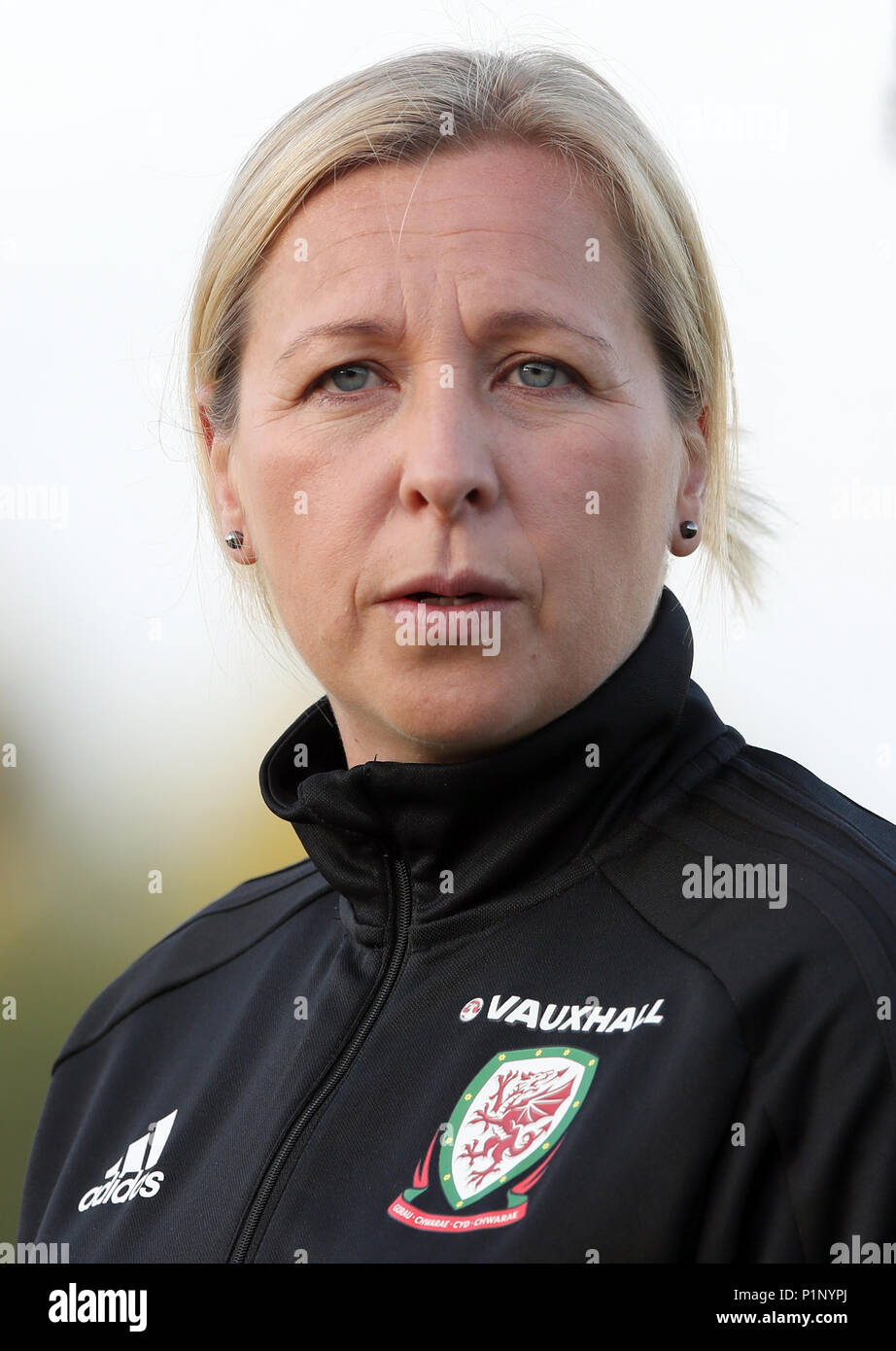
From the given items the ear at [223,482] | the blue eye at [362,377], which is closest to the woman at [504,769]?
the blue eye at [362,377]

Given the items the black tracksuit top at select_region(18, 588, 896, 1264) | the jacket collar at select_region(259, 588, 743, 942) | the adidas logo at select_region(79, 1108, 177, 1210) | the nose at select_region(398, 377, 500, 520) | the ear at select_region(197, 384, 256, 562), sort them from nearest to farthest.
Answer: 1. the black tracksuit top at select_region(18, 588, 896, 1264)
2. the nose at select_region(398, 377, 500, 520)
3. the jacket collar at select_region(259, 588, 743, 942)
4. the adidas logo at select_region(79, 1108, 177, 1210)
5. the ear at select_region(197, 384, 256, 562)

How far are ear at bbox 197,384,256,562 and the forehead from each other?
311 millimetres

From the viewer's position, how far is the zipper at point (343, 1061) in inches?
62.7

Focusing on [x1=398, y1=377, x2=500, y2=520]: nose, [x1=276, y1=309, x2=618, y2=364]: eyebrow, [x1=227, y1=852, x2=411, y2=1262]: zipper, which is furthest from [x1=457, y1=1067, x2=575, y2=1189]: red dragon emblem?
[x1=276, y1=309, x2=618, y2=364]: eyebrow

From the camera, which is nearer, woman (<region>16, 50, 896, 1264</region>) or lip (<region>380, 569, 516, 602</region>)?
woman (<region>16, 50, 896, 1264</region>)

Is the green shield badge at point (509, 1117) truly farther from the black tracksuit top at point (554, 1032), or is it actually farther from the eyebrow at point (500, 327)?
the eyebrow at point (500, 327)

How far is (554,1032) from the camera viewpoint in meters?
1.51

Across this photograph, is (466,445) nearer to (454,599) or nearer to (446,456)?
(446,456)

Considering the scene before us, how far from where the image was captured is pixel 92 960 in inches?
241

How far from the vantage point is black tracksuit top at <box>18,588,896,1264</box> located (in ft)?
4.29

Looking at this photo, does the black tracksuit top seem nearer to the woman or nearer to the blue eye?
the woman

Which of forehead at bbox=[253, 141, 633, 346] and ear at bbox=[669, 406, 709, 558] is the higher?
forehead at bbox=[253, 141, 633, 346]

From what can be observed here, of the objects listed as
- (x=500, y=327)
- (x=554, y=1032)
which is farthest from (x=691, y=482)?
(x=554, y=1032)

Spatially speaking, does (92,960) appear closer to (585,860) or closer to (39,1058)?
(39,1058)
